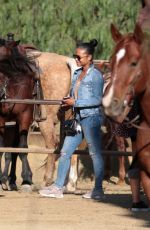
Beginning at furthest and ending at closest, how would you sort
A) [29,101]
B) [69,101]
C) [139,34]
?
1. [29,101]
2. [69,101]
3. [139,34]

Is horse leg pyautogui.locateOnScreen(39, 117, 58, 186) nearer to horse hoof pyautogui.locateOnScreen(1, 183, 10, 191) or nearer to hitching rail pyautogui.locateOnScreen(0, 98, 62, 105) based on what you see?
horse hoof pyautogui.locateOnScreen(1, 183, 10, 191)

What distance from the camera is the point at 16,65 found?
13188mm

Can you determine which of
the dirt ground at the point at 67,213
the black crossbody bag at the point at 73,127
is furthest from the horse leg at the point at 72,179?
the black crossbody bag at the point at 73,127

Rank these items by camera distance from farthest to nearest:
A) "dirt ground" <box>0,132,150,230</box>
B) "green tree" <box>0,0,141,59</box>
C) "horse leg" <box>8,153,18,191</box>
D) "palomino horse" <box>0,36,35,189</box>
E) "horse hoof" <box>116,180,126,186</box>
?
"green tree" <box>0,0,141,59</box>
"horse hoof" <box>116,180,126,186</box>
"horse leg" <box>8,153,18,191</box>
"palomino horse" <box>0,36,35,189</box>
"dirt ground" <box>0,132,150,230</box>

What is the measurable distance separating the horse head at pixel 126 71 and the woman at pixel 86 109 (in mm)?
2625

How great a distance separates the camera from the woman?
36.8 ft

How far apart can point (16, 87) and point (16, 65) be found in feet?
1.06

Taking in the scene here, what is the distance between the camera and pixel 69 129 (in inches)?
450

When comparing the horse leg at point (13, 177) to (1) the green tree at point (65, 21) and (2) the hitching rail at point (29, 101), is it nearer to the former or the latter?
(2) the hitching rail at point (29, 101)

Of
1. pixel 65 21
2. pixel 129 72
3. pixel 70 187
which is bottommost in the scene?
pixel 70 187

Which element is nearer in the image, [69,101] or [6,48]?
[69,101]

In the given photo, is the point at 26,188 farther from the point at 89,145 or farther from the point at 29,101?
the point at 89,145

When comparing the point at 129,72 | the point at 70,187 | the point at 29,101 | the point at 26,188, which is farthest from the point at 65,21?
the point at 129,72

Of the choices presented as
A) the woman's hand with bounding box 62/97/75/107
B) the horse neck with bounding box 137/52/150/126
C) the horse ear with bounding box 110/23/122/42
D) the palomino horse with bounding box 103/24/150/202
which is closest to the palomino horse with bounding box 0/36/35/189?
the woman's hand with bounding box 62/97/75/107
